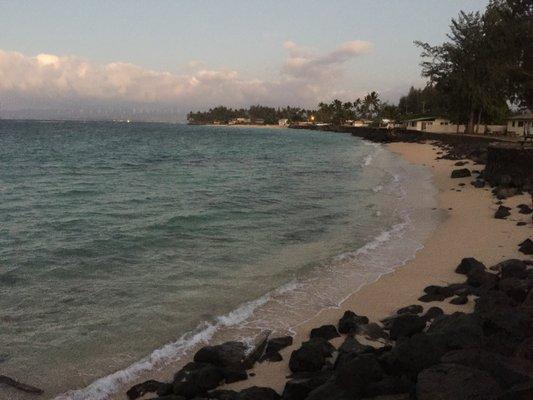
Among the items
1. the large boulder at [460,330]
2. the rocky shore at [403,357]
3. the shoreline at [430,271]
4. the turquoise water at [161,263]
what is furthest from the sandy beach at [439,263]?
the large boulder at [460,330]

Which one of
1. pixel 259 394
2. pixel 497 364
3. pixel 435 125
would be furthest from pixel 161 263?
pixel 435 125

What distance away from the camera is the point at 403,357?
6.07 meters

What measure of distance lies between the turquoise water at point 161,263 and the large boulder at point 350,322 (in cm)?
102

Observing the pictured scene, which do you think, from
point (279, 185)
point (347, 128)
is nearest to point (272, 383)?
point (279, 185)

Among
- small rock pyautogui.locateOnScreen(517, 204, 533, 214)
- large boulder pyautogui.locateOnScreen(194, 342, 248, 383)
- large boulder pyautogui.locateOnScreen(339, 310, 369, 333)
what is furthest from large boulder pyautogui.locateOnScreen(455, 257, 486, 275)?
small rock pyautogui.locateOnScreen(517, 204, 533, 214)

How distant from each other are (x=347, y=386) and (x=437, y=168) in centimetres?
3395

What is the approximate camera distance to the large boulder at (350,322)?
27.2 feet

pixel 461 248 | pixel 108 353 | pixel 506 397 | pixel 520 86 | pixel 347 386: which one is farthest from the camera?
pixel 520 86

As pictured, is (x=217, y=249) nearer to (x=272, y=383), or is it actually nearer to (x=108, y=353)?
(x=108, y=353)

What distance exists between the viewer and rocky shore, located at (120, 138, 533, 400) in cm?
523

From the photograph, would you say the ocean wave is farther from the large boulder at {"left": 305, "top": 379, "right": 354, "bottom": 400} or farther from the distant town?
the distant town

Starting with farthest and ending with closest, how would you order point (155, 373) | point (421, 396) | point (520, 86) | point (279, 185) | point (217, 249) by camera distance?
point (520, 86)
point (279, 185)
point (217, 249)
point (155, 373)
point (421, 396)

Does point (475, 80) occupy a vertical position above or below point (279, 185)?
above

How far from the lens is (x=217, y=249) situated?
47.5ft
